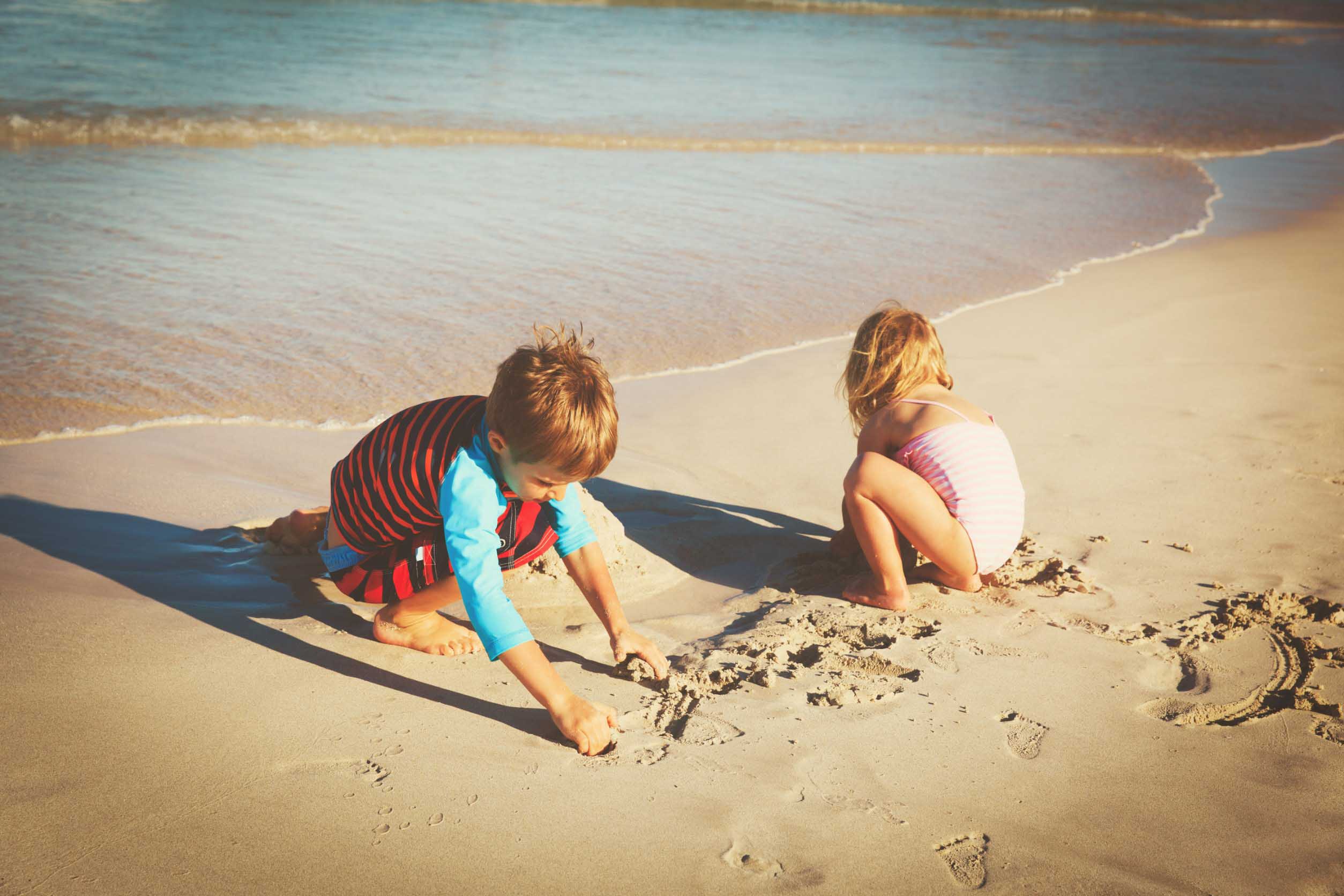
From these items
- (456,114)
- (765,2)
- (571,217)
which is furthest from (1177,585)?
(765,2)

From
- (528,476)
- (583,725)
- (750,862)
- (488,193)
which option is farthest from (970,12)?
(750,862)

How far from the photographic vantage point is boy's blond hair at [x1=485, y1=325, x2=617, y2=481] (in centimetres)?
217

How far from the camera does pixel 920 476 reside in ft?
9.78

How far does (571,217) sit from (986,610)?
16.9ft

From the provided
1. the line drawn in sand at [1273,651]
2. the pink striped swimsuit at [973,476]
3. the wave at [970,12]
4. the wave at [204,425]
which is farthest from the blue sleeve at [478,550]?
the wave at [970,12]

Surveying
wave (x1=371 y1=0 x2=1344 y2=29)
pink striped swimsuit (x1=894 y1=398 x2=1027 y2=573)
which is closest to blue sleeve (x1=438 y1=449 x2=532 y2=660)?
pink striped swimsuit (x1=894 y1=398 x2=1027 y2=573)

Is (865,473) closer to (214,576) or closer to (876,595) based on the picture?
(876,595)

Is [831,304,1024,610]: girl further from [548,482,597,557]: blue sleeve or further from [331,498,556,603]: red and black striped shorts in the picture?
[331,498,556,603]: red and black striped shorts

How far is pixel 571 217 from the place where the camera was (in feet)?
23.9

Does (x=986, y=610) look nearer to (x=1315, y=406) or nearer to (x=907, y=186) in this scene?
(x=1315, y=406)

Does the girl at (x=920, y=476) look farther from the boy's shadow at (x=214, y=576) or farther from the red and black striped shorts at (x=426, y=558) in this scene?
the boy's shadow at (x=214, y=576)

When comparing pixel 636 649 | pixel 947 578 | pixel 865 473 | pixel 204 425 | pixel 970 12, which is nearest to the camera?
pixel 636 649

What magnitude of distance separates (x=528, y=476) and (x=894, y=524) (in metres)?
1.23

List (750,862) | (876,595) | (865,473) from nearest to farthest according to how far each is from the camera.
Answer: (750,862) < (865,473) < (876,595)
